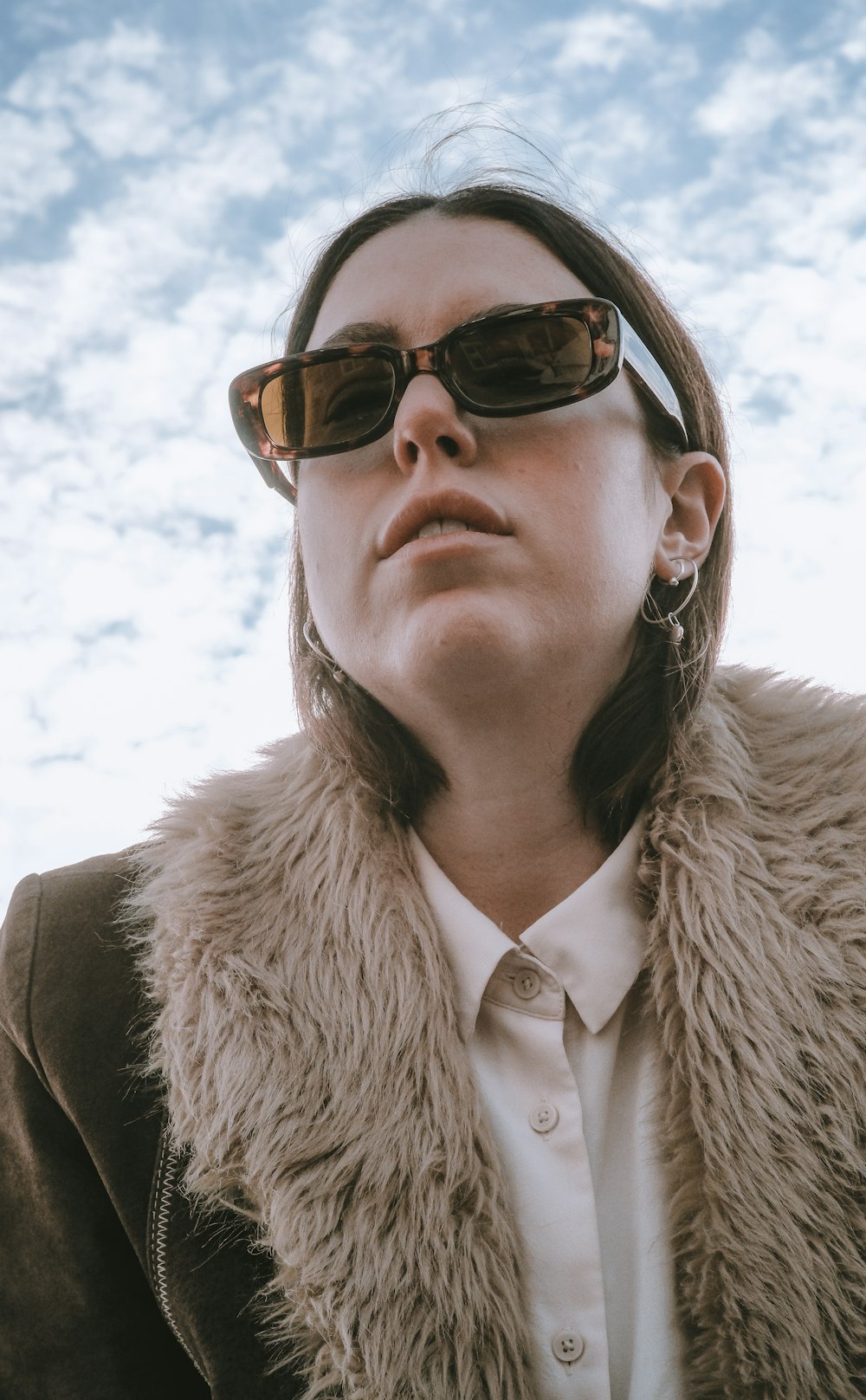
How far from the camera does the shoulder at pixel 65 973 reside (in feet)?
5.79

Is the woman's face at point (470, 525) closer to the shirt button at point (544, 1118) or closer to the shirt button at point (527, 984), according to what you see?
the shirt button at point (527, 984)

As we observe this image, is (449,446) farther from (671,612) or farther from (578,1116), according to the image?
(578,1116)

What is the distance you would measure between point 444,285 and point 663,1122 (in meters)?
1.61

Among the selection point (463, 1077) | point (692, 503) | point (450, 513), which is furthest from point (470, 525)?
point (463, 1077)

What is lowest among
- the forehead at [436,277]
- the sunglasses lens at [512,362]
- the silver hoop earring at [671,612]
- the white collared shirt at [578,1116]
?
the white collared shirt at [578,1116]

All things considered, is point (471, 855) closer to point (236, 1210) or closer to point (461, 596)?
point (461, 596)

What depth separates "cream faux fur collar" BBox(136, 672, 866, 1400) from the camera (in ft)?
4.47

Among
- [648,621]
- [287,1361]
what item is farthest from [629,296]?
[287,1361]

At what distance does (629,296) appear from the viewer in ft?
6.95

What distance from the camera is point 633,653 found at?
2.04m

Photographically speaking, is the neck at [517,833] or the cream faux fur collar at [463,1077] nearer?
the cream faux fur collar at [463,1077]

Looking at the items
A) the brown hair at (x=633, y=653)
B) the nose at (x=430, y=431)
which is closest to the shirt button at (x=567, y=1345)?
the brown hair at (x=633, y=653)

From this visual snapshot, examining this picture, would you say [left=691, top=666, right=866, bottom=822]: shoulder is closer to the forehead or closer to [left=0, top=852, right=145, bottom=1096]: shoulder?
the forehead

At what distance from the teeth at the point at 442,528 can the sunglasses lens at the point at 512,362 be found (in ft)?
0.79
